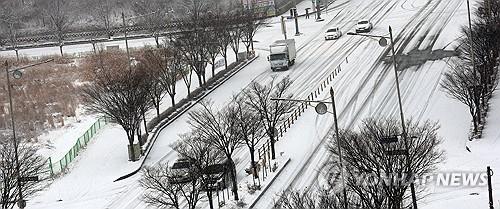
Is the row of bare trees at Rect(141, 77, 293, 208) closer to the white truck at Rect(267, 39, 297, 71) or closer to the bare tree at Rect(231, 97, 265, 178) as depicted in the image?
the bare tree at Rect(231, 97, 265, 178)

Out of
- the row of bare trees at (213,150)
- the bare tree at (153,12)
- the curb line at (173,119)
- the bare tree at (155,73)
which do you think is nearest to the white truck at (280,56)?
the curb line at (173,119)

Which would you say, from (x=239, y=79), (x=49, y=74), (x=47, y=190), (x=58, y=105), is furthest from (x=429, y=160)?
(x=49, y=74)

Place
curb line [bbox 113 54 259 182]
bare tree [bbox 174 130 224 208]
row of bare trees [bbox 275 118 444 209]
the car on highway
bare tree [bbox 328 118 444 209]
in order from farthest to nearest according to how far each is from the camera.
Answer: curb line [bbox 113 54 259 182]
bare tree [bbox 174 130 224 208]
the car on highway
bare tree [bbox 328 118 444 209]
row of bare trees [bbox 275 118 444 209]

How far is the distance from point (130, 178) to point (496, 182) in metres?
23.4

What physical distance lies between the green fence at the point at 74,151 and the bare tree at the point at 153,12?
142ft

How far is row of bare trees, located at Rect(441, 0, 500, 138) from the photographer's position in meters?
52.0

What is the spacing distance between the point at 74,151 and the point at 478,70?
3103 cm

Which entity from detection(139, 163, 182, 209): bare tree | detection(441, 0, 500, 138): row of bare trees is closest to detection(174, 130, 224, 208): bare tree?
detection(139, 163, 182, 209): bare tree

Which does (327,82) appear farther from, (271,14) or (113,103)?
(271,14)

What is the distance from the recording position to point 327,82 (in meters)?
68.6

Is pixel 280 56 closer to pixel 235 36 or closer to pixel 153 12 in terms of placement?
pixel 235 36

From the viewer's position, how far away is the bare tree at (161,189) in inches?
1535

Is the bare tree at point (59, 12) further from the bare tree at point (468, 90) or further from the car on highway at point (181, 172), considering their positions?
the car on highway at point (181, 172)

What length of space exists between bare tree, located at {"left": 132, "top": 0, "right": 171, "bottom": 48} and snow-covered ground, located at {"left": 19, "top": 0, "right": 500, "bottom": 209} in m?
22.0
